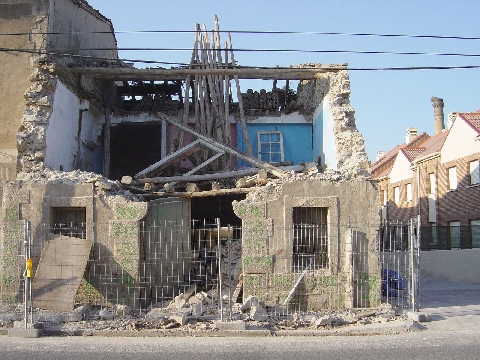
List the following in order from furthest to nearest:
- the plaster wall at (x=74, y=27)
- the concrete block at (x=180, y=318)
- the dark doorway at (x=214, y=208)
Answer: the dark doorway at (x=214, y=208) → the plaster wall at (x=74, y=27) → the concrete block at (x=180, y=318)

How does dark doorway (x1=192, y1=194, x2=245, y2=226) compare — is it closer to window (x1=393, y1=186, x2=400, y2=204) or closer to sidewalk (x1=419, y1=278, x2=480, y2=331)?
sidewalk (x1=419, y1=278, x2=480, y2=331)

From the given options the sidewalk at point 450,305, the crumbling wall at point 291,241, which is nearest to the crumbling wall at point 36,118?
the crumbling wall at point 291,241

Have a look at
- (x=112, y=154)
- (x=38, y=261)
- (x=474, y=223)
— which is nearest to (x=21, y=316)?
(x=38, y=261)

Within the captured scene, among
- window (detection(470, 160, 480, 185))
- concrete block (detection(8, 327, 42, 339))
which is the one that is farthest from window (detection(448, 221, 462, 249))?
concrete block (detection(8, 327, 42, 339))

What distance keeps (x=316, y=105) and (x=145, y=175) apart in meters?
5.83

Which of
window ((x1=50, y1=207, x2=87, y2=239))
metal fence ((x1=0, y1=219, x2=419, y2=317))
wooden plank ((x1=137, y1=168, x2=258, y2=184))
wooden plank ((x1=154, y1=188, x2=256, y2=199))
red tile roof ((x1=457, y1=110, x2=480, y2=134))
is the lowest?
metal fence ((x1=0, y1=219, x2=419, y2=317))

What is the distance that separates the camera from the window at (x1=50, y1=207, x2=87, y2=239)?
12489 mm

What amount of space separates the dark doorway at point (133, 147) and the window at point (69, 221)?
511 centimetres

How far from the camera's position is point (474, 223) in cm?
2277

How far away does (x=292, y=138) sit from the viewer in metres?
17.7

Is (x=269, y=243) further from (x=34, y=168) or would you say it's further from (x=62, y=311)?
(x=34, y=168)

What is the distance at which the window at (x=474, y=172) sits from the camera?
2245cm

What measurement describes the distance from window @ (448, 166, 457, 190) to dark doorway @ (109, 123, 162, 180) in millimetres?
13430

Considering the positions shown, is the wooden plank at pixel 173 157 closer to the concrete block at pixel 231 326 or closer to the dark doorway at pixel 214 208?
the dark doorway at pixel 214 208
